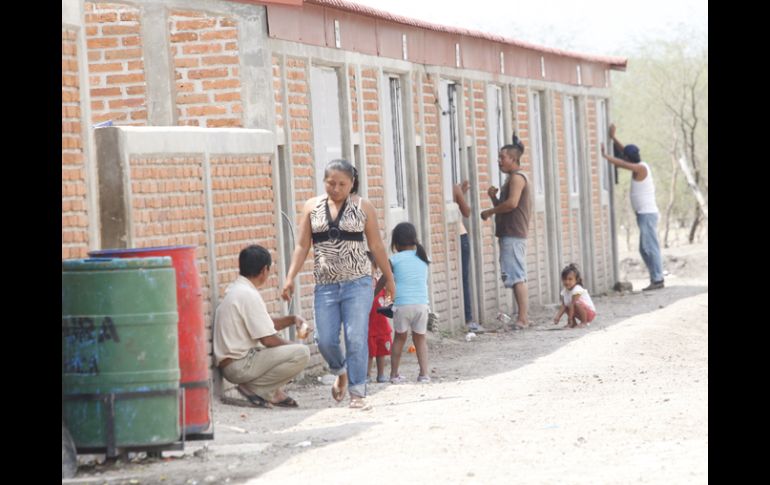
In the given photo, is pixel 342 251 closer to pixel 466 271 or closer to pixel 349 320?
pixel 349 320

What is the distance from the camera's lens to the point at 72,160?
963 centimetres

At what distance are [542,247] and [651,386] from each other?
9613mm

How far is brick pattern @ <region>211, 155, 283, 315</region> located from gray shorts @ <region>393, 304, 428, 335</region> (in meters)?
Result: 0.96

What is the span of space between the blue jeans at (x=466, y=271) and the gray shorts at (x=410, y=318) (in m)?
5.25

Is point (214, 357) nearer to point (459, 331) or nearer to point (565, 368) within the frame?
point (565, 368)

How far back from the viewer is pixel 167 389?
8.60 metres

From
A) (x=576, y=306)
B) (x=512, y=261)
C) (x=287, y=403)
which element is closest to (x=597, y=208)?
(x=576, y=306)

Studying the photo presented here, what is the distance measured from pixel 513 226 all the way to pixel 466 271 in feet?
2.48

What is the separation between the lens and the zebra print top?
11.0m

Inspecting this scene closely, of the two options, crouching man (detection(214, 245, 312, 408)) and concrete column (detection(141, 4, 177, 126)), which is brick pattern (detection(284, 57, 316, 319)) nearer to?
concrete column (detection(141, 4, 177, 126))

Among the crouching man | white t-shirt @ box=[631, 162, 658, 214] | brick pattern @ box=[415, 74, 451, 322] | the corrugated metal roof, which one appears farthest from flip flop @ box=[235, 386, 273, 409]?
white t-shirt @ box=[631, 162, 658, 214]

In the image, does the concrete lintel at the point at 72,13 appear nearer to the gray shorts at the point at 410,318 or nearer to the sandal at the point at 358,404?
the sandal at the point at 358,404
